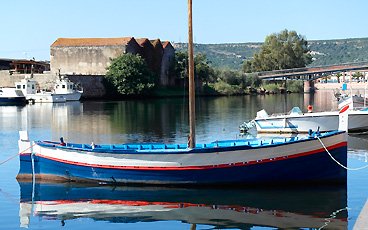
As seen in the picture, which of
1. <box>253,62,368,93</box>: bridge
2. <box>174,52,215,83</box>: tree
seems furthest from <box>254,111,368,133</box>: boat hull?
<box>174,52,215,83</box>: tree

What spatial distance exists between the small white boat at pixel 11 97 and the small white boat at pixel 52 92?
143 centimetres

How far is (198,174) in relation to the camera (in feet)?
63.3

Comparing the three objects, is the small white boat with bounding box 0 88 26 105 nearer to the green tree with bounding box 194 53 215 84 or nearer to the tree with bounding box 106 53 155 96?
the tree with bounding box 106 53 155 96

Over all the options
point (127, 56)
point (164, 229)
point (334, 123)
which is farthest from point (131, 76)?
point (164, 229)

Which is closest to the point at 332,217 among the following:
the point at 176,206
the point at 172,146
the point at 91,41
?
the point at 176,206

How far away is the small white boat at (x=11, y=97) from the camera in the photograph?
263 ft

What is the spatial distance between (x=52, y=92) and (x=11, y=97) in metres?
5.87

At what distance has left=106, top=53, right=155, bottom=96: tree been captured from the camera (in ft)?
309

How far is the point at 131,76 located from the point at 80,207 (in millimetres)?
77172

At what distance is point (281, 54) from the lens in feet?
437

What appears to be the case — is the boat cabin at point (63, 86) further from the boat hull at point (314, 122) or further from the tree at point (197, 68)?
the boat hull at point (314, 122)

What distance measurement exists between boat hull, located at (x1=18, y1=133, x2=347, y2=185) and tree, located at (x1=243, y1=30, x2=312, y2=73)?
115 metres

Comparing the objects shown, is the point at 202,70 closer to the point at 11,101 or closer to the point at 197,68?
the point at 197,68

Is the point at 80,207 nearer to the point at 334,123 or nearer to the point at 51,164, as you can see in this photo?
the point at 51,164
